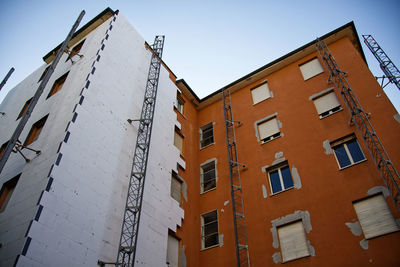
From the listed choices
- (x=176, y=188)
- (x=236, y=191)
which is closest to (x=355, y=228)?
(x=236, y=191)

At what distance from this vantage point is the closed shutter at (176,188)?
2053 centimetres

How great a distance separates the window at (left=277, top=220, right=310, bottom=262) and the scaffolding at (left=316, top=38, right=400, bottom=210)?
4.68 meters

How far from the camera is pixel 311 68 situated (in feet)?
75.9

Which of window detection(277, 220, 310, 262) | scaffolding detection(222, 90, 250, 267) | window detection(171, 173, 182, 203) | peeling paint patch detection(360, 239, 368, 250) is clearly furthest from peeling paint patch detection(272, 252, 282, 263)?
window detection(171, 173, 182, 203)

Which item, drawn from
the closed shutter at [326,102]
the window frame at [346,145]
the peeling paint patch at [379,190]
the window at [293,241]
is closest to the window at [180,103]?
the closed shutter at [326,102]

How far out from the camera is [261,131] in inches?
878

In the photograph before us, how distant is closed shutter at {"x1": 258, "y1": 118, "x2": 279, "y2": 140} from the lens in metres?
21.6

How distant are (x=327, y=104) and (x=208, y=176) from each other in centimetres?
957

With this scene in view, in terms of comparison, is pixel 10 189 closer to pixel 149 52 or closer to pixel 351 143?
pixel 149 52

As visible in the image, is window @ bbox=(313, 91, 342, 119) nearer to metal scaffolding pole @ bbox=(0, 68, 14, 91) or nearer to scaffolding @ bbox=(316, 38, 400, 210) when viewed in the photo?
scaffolding @ bbox=(316, 38, 400, 210)

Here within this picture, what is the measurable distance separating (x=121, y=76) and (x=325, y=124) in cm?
1333

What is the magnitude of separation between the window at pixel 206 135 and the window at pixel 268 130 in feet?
14.5

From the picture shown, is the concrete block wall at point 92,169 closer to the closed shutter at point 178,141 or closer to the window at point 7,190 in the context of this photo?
the window at point 7,190

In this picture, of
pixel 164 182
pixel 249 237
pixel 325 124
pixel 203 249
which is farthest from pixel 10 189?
pixel 325 124
